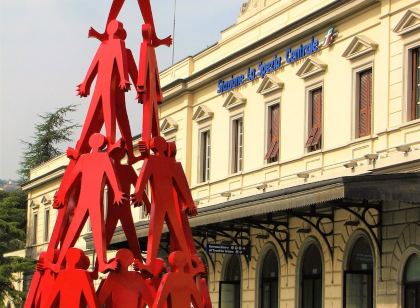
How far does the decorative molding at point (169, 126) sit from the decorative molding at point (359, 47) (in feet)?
35.4

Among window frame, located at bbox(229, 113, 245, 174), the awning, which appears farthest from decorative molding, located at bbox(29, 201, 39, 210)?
the awning

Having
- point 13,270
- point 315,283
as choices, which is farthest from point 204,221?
point 13,270

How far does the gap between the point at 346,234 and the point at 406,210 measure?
277cm

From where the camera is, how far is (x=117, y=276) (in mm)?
14164

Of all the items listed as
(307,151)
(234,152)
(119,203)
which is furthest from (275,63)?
(119,203)

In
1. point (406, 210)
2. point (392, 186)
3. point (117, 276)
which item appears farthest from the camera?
point (406, 210)

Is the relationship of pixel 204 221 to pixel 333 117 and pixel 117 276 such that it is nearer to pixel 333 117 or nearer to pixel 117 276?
pixel 333 117

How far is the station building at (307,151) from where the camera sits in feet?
81.3

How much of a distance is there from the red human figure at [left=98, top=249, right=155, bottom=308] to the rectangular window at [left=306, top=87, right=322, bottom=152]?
15.0m

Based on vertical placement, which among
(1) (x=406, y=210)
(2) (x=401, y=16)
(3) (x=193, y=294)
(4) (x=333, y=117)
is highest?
(2) (x=401, y=16)

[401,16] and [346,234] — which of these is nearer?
[401,16]

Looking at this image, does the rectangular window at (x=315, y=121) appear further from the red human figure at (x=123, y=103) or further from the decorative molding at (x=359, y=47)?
the red human figure at (x=123, y=103)

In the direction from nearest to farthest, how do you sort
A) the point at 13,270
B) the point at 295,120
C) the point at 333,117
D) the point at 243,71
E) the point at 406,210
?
1. the point at 406,210
2. the point at 333,117
3. the point at 295,120
4. the point at 243,71
5. the point at 13,270

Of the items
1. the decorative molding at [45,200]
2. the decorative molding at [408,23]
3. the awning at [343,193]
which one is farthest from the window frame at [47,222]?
the decorative molding at [408,23]
